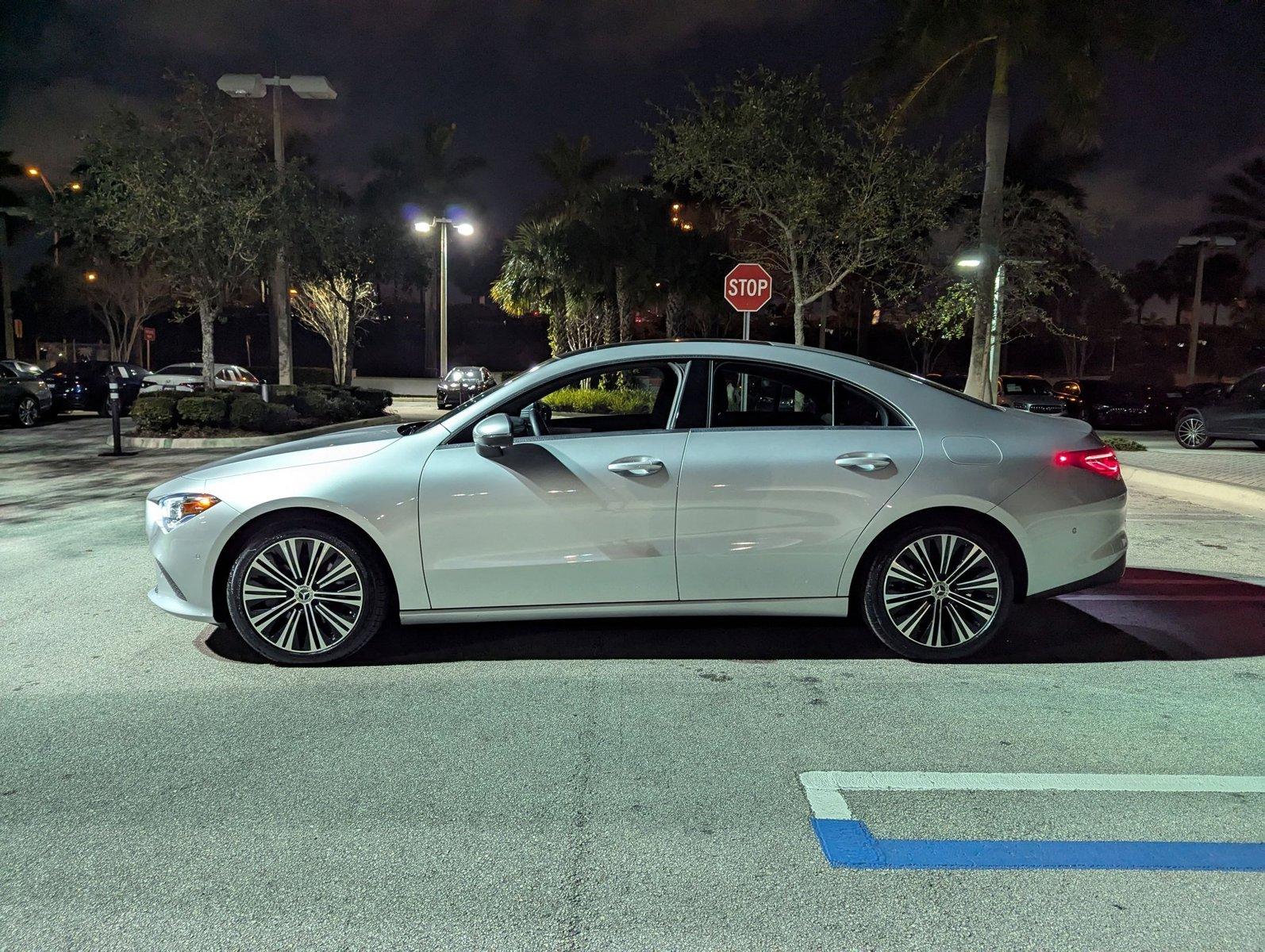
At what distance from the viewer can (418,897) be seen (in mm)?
2789

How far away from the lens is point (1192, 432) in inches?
752

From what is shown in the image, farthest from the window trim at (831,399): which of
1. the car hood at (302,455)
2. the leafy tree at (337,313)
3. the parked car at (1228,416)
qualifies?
the leafy tree at (337,313)

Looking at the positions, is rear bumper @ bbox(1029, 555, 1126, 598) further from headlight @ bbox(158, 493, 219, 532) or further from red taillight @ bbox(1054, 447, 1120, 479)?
headlight @ bbox(158, 493, 219, 532)

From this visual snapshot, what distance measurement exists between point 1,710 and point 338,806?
2.02 m

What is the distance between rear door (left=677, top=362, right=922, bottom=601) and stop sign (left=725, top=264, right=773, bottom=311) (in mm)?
10568

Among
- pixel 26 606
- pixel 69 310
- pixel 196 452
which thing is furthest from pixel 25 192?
pixel 26 606

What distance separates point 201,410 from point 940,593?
15727mm

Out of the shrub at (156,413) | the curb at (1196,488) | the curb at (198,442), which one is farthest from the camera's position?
the shrub at (156,413)

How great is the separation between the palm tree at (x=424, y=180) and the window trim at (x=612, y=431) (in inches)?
1623

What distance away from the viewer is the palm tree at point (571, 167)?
44844 mm

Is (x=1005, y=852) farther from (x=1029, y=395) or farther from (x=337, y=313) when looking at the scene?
(x=337, y=313)

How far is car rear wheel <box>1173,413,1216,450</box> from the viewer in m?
18.9

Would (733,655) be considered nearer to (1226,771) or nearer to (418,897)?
(1226,771)

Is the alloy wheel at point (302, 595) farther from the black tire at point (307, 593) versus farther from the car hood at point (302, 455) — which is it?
the car hood at point (302, 455)
